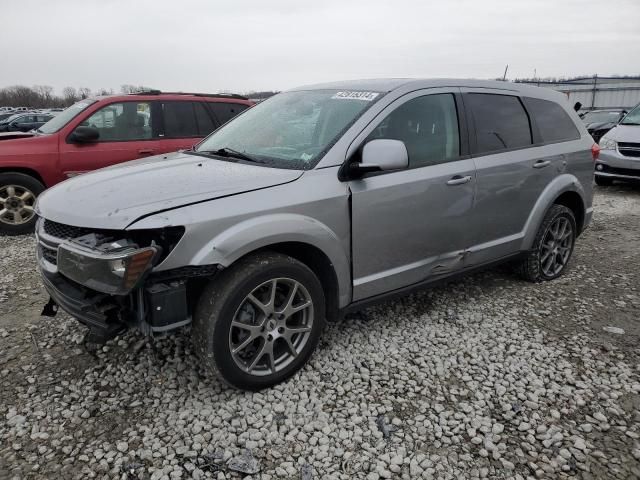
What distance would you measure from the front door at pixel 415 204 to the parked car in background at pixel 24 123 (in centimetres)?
2073

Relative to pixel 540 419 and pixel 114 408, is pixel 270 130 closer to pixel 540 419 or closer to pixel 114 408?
pixel 114 408

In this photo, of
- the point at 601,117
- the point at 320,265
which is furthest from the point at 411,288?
the point at 601,117

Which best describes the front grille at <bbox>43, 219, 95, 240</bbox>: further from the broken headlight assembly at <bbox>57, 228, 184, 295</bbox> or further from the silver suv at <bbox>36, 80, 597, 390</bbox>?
the broken headlight assembly at <bbox>57, 228, 184, 295</bbox>

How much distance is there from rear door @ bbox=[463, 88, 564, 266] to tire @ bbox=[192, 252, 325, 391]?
1.57 meters

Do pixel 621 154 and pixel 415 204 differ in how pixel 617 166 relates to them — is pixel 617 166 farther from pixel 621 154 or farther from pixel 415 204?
pixel 415 204

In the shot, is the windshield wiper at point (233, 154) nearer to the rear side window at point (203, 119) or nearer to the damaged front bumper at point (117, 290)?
the damaged front bumper at point (117, 290)

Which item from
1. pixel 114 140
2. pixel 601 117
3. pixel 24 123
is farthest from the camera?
pixel 24 123

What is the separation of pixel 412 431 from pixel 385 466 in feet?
1.00

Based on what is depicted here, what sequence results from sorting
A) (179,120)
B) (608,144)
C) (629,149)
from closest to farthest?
(179,120) → (629,149) → (608,144)

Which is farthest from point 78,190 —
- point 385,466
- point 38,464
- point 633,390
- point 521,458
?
point 633,390

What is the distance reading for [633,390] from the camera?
2.89 meters

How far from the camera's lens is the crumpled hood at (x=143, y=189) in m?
2.39

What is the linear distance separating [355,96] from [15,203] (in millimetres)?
5194

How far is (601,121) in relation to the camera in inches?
563
